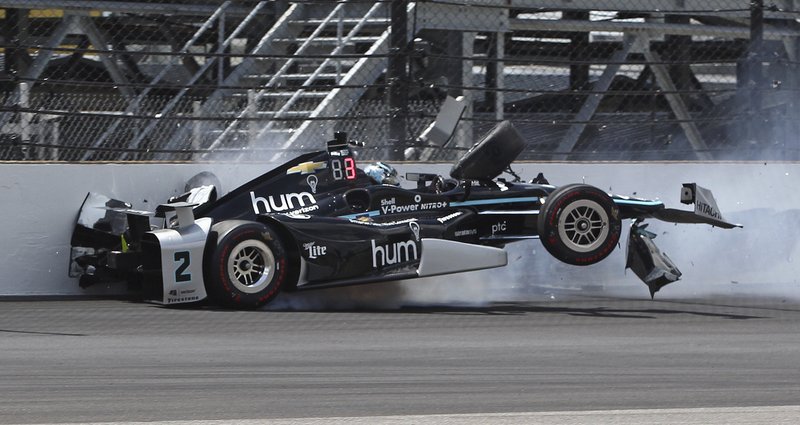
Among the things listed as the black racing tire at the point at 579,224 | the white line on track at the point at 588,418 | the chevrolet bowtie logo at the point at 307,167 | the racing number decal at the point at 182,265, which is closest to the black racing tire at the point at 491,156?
the black racing tire at the point at 579,224

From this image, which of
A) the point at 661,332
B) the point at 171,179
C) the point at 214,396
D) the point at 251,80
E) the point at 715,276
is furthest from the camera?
the point at 251,80

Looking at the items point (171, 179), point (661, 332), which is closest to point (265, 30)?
point (171, 179)

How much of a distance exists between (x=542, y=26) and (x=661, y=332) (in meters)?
7.50

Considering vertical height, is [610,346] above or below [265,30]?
below

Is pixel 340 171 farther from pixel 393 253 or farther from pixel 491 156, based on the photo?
pixel 491 156

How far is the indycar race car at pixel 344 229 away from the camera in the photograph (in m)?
8.25

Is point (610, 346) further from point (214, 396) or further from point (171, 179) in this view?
point (171, 179)

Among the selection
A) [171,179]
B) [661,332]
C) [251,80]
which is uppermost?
[251,80]

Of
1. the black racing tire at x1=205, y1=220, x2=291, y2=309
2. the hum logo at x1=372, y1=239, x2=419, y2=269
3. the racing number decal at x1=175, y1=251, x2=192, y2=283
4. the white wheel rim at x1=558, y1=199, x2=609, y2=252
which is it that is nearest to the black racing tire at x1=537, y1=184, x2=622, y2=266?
the white wheel rim at x1=558, y1=199, x2=609, y2=252

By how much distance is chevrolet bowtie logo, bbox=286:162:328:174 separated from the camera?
909 cm

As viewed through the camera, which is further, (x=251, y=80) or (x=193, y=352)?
(x=251, y=80)

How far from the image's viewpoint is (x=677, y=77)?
16516 mm

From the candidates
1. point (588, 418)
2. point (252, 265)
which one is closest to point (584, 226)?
point (252, 265)

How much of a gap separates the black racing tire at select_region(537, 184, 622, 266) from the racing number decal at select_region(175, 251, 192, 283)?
235 centimetres
